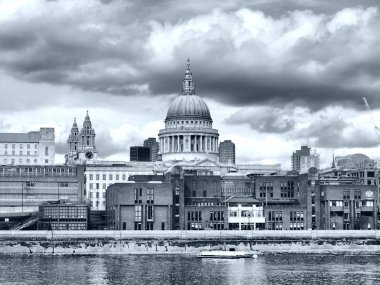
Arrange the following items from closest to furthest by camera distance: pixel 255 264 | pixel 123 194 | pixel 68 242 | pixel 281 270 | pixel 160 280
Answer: pixel 160 280, pixel 281 270, pixel 255 264, pixel 68 242, pixel 123 194

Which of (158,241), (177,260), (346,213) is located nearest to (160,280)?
(177,260)

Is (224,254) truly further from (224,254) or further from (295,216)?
(295,216)

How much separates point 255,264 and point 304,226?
49.3 metres

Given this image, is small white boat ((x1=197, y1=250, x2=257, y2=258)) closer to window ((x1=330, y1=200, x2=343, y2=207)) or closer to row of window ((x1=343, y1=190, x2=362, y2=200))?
window ((x1=330, y1=200, x2=343, y2=207))

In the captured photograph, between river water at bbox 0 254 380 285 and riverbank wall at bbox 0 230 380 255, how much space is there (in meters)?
7.83

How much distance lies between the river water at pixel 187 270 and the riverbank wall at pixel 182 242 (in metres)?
7.83

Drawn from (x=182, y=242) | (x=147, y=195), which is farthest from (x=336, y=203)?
(x=182, y=242)

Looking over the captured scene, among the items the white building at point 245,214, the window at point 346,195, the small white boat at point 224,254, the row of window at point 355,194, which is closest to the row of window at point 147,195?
the white building at point 245,214

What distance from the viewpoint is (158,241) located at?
570 feet

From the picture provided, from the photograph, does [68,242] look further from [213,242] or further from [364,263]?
[364,263]

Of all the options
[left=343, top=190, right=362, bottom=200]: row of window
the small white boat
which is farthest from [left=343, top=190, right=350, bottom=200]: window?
the small white boat

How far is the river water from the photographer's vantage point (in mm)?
122250

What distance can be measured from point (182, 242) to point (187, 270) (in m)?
39.8

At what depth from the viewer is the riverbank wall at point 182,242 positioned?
170250 mm
